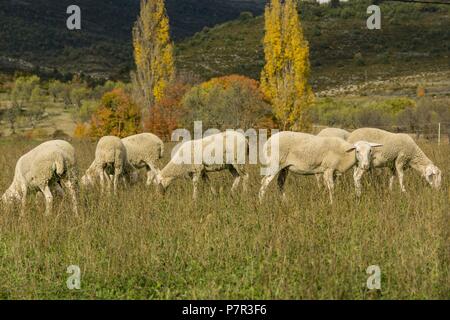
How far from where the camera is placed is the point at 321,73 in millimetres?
75562

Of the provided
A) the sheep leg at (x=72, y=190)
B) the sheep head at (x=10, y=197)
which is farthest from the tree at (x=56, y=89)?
the sheep leg at (x=72, y=190)

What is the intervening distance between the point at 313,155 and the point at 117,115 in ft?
75.8

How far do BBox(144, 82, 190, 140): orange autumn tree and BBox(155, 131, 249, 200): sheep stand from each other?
58.0 ft

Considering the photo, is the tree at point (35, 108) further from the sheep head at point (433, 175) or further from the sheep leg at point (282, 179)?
the sheep head at point (433, 175)

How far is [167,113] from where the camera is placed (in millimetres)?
31859

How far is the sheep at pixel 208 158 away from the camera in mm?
11852

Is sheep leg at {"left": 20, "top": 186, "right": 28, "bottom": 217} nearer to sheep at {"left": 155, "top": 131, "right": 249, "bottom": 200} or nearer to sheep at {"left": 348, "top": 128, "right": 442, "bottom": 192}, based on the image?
sheep at {"left": 155, "top": 131, "right": 249, "bottom": 200}

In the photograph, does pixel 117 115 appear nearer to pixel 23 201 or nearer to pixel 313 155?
pixel 313 155

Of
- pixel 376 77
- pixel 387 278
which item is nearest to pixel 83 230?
pixel 387 278

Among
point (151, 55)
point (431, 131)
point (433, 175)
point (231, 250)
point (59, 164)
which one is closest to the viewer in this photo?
point (231, 250)

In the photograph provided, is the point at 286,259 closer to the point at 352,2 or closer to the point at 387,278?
the point at 387,278

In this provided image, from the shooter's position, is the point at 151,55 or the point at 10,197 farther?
the point at 151,55

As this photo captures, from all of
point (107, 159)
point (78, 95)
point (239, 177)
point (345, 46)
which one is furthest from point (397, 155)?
point (345, 46)
